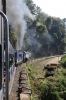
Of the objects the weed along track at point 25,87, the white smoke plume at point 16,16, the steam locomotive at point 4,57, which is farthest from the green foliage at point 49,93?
the white smoke plume at point 16,16

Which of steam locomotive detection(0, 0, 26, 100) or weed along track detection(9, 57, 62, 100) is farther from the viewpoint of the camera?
weed along track detection(9, 57, 62, 100)

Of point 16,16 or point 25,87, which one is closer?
Result: point 25,87

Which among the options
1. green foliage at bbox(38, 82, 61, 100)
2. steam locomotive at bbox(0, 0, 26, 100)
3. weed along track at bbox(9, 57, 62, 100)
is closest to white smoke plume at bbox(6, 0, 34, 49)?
weed along track at bbox(9, 57, 62, 100)

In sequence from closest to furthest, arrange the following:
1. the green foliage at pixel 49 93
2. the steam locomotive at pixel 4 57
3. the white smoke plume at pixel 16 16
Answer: the steam locomotive at pixel 4 57, the green foliage at pixel 49 93, the white smoke plume at pixel 16 16

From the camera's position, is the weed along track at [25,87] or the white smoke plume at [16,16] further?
the white smoke plume at [16,16]

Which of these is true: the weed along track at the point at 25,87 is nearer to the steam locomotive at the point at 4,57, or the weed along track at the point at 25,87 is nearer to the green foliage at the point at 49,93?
the green foliage at the point at 49,93

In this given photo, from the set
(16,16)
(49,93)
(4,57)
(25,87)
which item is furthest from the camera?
(16,16)

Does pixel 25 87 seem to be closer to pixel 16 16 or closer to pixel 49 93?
pixel 49 93

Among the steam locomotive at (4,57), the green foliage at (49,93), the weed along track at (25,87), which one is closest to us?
the steam locomotive at (4,57)

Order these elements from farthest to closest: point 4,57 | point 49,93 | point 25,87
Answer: point 49,93, point 25,87, point 4,57

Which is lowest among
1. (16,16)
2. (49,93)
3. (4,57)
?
(49,93)

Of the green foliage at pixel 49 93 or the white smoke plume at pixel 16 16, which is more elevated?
the white smoke plume at pixel 16 16

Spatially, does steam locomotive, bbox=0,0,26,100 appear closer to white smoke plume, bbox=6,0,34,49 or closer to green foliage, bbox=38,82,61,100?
green foliage, bbox=38,82,61,100

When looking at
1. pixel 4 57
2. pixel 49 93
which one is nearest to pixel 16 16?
pixel 49 93
